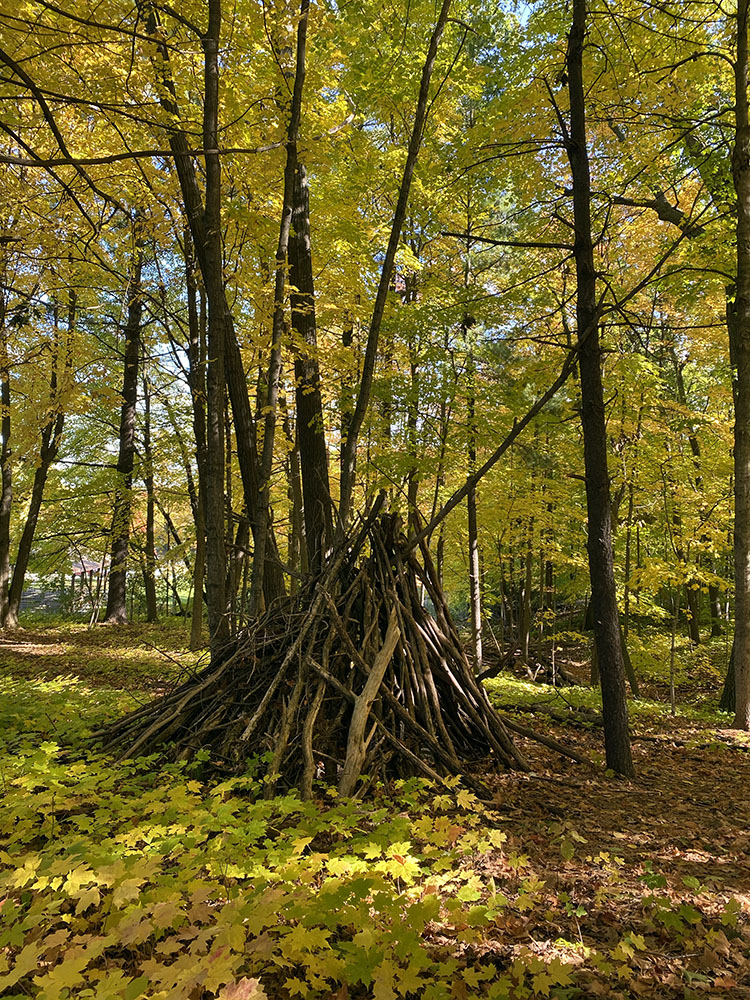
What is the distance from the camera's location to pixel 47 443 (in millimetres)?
13828

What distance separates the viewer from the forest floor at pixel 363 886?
1.92 m

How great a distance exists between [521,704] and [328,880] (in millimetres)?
5118

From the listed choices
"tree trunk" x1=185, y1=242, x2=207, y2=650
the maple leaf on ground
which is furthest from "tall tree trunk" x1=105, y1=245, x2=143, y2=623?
the maple leaf on ground

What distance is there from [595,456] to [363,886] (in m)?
3.74

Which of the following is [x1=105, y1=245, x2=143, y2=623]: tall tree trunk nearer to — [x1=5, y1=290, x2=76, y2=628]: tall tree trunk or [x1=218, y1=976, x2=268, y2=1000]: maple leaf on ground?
[x1=5, y1=290, x2=76, y2=628]: tall tree trunk

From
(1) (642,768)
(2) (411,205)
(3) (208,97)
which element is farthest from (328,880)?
(2) (411,205)

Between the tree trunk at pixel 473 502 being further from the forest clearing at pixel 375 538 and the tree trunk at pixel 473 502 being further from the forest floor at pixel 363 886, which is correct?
the forest floor at pixel 363 886

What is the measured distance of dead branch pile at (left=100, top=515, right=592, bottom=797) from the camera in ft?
13.2

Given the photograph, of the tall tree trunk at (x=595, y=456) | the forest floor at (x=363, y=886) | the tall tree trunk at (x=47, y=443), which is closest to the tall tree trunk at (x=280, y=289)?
the forest floor at (x=363, y=886)

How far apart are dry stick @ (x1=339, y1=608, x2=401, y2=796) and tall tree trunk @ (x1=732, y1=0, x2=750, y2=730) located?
5.01 m

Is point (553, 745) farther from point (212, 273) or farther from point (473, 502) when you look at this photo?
point (473, 502)

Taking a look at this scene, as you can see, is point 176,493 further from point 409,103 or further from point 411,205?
point 409,103

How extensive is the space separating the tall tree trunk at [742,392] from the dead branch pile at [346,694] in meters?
4.15

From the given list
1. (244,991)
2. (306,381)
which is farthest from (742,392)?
(244,991)
